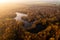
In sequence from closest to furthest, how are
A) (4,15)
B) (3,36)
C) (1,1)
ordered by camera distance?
(3,36) → (4,15) → (1,1)

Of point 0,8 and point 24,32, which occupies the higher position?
point 0,8

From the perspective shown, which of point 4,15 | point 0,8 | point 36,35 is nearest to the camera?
point 36,35

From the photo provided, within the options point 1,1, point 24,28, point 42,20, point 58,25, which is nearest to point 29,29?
point 24,28

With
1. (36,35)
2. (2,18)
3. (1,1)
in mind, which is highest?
(1,1)

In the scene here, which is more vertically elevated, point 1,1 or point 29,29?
point 1,1

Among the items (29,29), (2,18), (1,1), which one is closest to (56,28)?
(29,29)

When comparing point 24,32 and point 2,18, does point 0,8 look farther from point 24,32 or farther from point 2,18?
point 24,32

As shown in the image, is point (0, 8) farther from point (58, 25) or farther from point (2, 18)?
point (58, 25)

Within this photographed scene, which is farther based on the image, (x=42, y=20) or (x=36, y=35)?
(x=42, y=20)

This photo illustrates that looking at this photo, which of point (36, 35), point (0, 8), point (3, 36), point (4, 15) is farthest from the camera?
point (0, 8)
